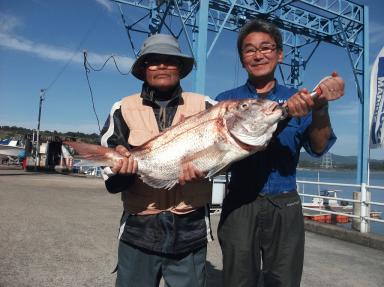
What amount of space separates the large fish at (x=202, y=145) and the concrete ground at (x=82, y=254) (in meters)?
2.45

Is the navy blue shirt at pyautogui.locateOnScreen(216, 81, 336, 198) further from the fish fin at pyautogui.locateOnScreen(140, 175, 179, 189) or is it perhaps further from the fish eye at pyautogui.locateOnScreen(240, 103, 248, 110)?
the fish fin at pyautogui.locateOnScreen(140, 175, 179, 189)

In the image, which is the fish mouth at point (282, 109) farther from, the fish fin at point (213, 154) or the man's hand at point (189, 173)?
the man's hand at point (189, 173)

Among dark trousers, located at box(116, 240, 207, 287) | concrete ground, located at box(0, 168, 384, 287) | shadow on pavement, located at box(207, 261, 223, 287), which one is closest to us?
dark trousers, located at box(116, 240, 207, 287)

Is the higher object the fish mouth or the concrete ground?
the fish mouth

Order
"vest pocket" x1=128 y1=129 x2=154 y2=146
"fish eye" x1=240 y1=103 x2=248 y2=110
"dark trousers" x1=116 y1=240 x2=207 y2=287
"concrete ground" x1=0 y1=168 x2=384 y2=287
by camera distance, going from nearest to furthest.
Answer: "fish eye" x1=240 y1=103 x2=248 y2=110
"dark trousers" x1=116 y1=240 x2=207 y2=287
"vest pocket" x1=128 y1=129 x2=154 y2=146
"concrete ground" x1=0 y1=168 x2=384 y2=287

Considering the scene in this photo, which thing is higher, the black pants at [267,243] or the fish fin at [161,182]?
the fish fin at [161,182]

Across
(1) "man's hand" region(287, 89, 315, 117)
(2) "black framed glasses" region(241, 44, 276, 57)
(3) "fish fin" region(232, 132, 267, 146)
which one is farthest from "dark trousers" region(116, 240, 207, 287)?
(2) "black framed glasses" region(241, 44, 276, 57)

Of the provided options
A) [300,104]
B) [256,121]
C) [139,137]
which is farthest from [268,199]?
[139,137]

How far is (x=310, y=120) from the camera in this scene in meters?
2.63

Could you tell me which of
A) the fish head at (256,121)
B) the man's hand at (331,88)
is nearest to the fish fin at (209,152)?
the fish head at (256,121)

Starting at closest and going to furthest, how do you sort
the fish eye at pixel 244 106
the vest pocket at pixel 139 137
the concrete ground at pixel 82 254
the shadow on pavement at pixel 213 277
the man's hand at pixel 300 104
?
the man's hand at pixel 300 104 → the fish eye at pixel 244 106 → the vest pocket at pixel 139 137 → the shadow on pavement at pixel 213 277 → the concrete ground at pixel 82 254

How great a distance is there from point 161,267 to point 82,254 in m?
3.38

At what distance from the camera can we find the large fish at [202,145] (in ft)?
7.86

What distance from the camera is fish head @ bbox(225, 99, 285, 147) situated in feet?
7.72
